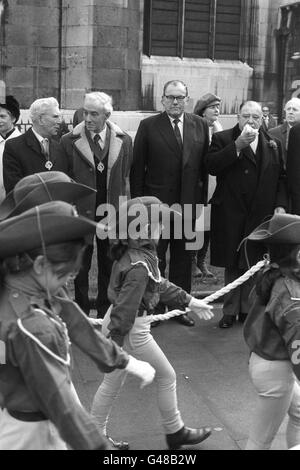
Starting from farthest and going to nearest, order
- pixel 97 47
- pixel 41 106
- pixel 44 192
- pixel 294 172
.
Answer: pixel 97 47, pixel 294 172, pixel 41 106, pixel 44 192

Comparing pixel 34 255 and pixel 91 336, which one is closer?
pixel 34 255

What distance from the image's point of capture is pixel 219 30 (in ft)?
49.4

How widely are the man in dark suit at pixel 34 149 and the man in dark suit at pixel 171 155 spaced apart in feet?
2.79

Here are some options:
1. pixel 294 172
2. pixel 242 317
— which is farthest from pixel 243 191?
pixel 242 317

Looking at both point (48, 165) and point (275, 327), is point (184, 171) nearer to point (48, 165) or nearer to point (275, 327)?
point (48, 165)

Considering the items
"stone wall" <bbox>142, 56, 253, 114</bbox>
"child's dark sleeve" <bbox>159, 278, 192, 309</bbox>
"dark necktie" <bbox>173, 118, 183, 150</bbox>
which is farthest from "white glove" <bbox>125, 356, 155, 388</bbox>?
"stone wall" <bbox>142, 56, 253, 114</bbox>

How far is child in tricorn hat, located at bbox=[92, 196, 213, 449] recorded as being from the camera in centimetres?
438

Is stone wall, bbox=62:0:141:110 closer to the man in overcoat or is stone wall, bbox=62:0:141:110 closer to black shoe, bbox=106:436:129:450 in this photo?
the man in overcoat

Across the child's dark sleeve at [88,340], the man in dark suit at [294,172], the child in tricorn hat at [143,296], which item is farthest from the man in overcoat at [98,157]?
the child's dark sleeve at [88,340]

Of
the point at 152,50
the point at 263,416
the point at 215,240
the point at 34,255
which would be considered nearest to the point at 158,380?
the point at 263,416

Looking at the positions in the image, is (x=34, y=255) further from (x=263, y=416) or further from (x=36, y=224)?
(x=263, y=416)

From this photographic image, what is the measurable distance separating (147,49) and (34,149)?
8.31 metres

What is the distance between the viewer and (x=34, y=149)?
21.6 feet
